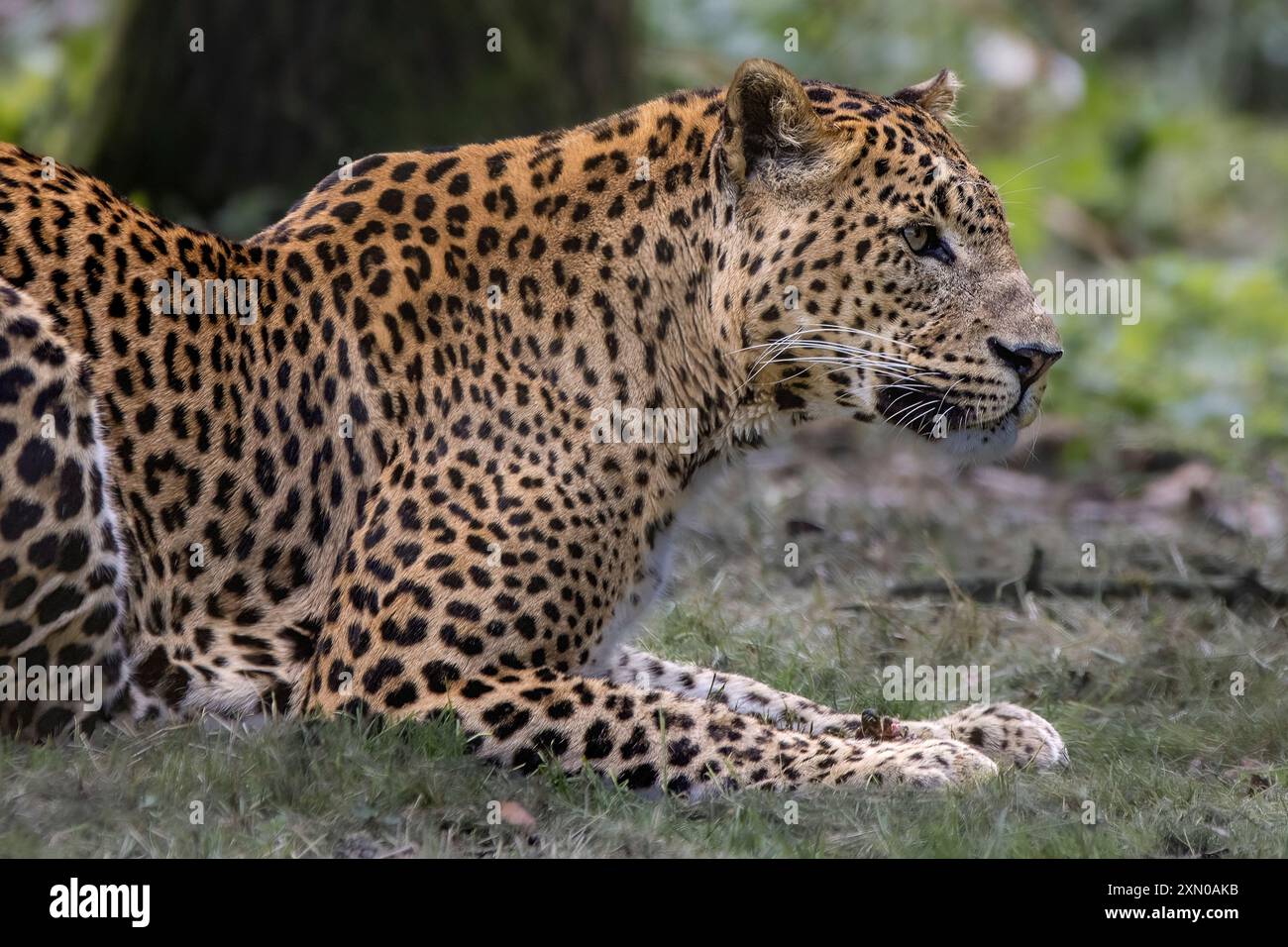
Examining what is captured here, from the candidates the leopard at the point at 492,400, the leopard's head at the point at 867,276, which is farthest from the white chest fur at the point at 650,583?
the leopard's head at the point at 867,276

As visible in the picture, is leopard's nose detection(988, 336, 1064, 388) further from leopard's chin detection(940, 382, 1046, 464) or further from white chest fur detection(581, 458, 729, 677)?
white chest fur detection(581, 458, 729, 677)

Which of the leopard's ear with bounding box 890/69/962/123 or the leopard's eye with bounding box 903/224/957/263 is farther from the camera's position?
the leopard's ear with bounding box 890/69/962/123

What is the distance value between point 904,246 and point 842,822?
Answer: 231 centimetres

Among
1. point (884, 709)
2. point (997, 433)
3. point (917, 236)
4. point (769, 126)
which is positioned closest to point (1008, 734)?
point (884, 709)

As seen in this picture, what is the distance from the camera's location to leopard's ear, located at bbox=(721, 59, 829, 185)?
6.75m

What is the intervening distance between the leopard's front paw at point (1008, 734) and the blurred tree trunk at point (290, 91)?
6400 mm

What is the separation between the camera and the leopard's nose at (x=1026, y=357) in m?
7.02

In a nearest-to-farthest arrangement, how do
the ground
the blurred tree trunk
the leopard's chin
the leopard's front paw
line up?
1. the ground
2. the leopard's front paw
3. the leopard's chin
4. the blurred tree trunk

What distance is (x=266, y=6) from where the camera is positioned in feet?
39.4

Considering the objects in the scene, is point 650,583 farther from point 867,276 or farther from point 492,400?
point 867,276

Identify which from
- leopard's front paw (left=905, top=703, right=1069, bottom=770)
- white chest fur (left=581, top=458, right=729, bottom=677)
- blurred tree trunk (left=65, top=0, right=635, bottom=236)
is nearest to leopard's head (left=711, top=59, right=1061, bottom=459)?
white chest fur (left=581, top=458, right=729, bottom=677)

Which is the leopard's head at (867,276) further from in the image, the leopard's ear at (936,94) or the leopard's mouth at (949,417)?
the leopard's ear at (936,94)

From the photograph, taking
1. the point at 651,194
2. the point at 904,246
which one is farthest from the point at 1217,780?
the point at 651,194
